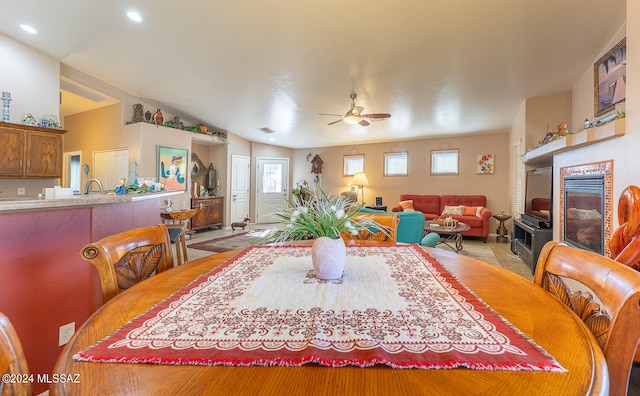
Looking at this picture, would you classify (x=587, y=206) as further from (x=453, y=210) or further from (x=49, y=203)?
(x=49, y=203)

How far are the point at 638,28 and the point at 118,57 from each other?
5.37 m

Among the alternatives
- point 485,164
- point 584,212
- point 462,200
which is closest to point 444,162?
point 485,164

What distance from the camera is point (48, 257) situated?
1.54 m

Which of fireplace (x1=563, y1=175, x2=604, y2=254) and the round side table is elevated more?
fireplace (x1=563, y1=175, x2=604, y2=254)

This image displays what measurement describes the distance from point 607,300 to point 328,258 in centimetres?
75

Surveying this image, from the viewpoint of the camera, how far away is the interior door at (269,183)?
8094 mm

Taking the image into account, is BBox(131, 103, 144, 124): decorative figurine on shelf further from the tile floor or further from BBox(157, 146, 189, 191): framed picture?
the tile floor

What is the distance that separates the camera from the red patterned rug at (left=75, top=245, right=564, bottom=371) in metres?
0.53

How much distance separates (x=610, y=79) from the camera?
2.75m

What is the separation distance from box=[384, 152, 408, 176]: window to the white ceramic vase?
267 inches

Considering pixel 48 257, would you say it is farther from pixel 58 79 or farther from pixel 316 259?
pixel 58 79

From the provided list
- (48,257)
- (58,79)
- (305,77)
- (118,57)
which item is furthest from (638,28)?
(58,79)

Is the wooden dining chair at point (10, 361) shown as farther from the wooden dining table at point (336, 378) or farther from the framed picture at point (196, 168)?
the framed picture at point (196, 168)

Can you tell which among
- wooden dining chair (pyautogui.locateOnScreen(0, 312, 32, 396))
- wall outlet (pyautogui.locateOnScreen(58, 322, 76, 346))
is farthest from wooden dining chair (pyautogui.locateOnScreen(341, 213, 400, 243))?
wall outlet (pyautogui.locateOnScreen(58, 322, 76, 346))
